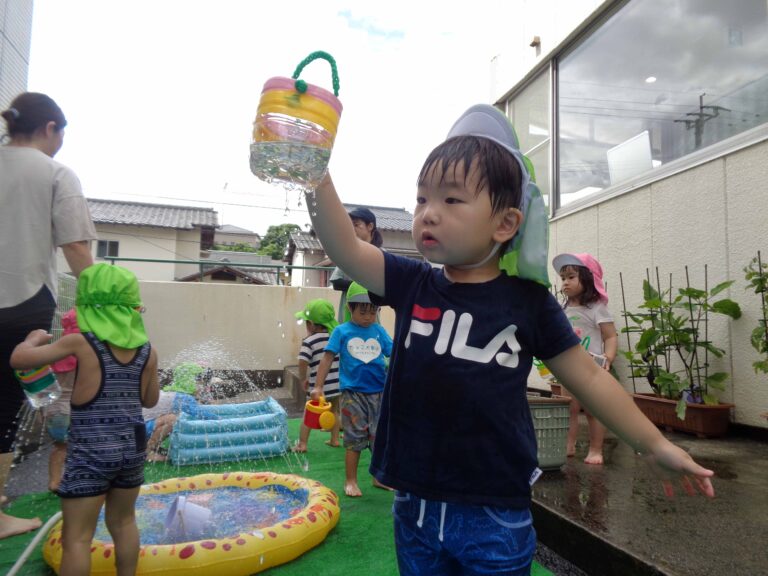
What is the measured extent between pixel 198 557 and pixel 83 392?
90 centimetres

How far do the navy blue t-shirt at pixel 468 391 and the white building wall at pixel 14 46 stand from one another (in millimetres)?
4935

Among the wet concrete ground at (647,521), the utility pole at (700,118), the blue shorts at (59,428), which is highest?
the utility pole at (700,118)

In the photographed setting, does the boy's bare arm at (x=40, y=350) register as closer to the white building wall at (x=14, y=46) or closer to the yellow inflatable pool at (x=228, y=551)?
the yellow inflatable pool at (x=228, y=551)

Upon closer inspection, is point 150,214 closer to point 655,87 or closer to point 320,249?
point 320,249

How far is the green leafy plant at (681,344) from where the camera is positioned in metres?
4.45

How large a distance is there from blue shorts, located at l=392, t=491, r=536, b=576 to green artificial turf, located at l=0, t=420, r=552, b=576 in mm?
1377

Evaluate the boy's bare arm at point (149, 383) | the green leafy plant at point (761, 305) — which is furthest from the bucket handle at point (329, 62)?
the green leafy plant at point (761, 305)

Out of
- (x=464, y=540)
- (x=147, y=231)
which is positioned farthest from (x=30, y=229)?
(x=147, y=231)

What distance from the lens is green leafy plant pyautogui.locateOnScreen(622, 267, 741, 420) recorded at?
4.45 metres

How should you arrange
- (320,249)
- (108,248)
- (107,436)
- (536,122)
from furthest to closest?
1. (108,248)
2. (320,249)
3. (536,122)
4. (107,436)

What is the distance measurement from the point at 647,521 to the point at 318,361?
336cm

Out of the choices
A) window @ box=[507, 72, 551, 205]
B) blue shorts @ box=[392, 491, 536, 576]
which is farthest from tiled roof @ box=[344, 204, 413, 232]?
blue shorts @ box=[392, 491, 536, 576]

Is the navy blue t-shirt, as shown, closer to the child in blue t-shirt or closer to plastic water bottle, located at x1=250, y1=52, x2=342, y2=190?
plastic water bottle, located at x1=250, y1=52, x2=342, y2=190

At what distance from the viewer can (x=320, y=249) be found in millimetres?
9984
